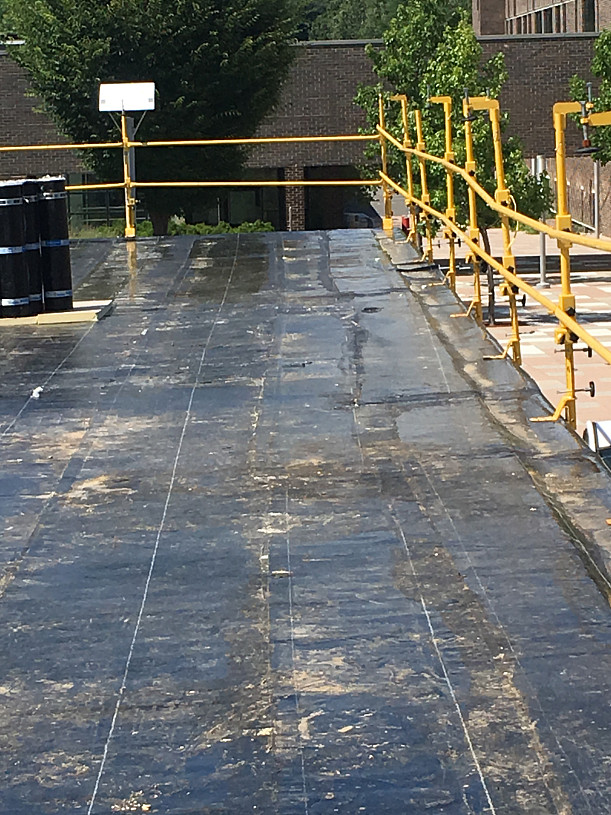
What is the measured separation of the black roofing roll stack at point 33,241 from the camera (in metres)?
9.28

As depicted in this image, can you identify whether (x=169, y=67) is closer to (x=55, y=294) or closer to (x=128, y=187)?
(x=128, y=187)

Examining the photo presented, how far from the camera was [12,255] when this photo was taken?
30.3 ft

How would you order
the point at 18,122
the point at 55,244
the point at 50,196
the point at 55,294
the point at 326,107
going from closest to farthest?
the point at 50,196
the point at 55,244
the point at 55,294
the point at 18,122
the point at 326,107

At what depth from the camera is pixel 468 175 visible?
9.44 m

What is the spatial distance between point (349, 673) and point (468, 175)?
6.52m

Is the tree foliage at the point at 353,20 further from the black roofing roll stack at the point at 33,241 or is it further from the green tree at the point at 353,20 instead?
the black roofing roll stack at the point at 33,241

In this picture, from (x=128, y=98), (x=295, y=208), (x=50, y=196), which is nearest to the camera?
(x=50, y=196)

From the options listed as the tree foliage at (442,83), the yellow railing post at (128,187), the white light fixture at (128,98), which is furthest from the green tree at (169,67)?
the yellow railing post at (128,187)

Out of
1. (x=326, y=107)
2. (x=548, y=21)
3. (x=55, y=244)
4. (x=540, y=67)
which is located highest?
(x=548, y=21)

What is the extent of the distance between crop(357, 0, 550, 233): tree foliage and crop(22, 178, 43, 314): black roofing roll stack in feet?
63.9

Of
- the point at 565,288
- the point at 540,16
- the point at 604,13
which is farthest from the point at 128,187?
the point at 540,16

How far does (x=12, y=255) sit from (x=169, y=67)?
22.7 meters

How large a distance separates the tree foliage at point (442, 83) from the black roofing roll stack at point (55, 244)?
63.7ft

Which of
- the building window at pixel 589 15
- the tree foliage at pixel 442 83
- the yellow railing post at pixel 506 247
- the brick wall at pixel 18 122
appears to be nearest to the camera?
the yellow railing post at pixel 506 247
